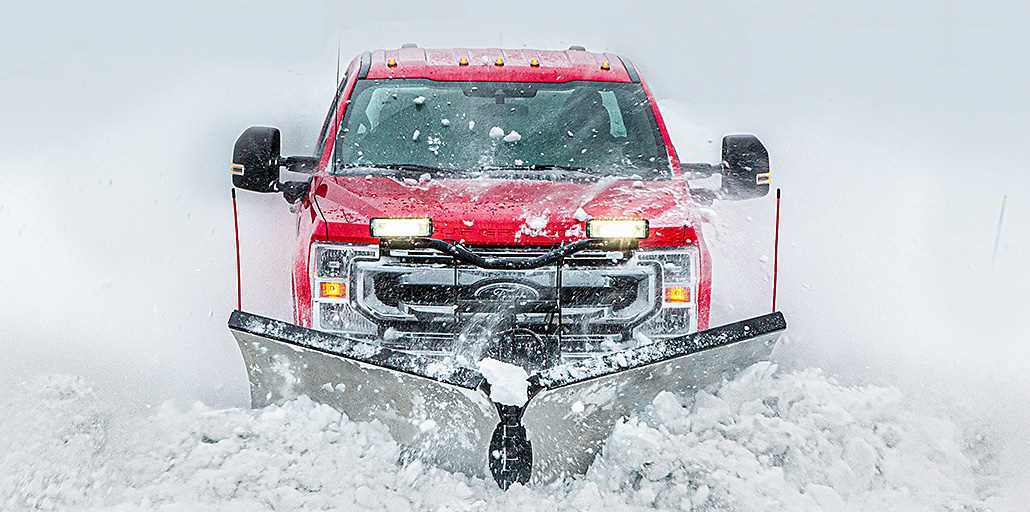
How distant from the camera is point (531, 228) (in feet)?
11.8

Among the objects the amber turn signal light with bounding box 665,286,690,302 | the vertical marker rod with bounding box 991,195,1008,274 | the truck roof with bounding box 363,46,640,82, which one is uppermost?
the truck roof with bounding box 363,46,640,82

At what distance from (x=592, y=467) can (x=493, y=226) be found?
3.36 feet

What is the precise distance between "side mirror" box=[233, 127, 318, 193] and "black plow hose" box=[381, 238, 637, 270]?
954 millimetres

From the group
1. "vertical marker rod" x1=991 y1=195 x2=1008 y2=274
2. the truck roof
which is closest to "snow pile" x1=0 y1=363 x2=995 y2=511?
the truck roof

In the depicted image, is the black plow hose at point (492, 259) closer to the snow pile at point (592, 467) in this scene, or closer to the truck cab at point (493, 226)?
the truck cab at point (493, 226)

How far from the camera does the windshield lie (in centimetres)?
434

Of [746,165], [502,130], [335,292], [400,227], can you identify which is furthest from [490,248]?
[746,165]

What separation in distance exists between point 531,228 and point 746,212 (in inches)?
158

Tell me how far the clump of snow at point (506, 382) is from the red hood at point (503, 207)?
2.12ft

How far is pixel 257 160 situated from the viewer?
163 inches

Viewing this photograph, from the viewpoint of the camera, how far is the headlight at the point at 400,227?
3.47m

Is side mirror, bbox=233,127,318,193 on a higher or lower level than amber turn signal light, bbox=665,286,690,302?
higher

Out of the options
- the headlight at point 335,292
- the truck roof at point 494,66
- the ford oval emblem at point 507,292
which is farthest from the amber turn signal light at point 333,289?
the truck roof at point 494,66

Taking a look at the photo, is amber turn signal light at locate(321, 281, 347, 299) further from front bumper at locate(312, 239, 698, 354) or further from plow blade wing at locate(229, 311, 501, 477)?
plow blade wing at locate(229, 311, 501, 477)
